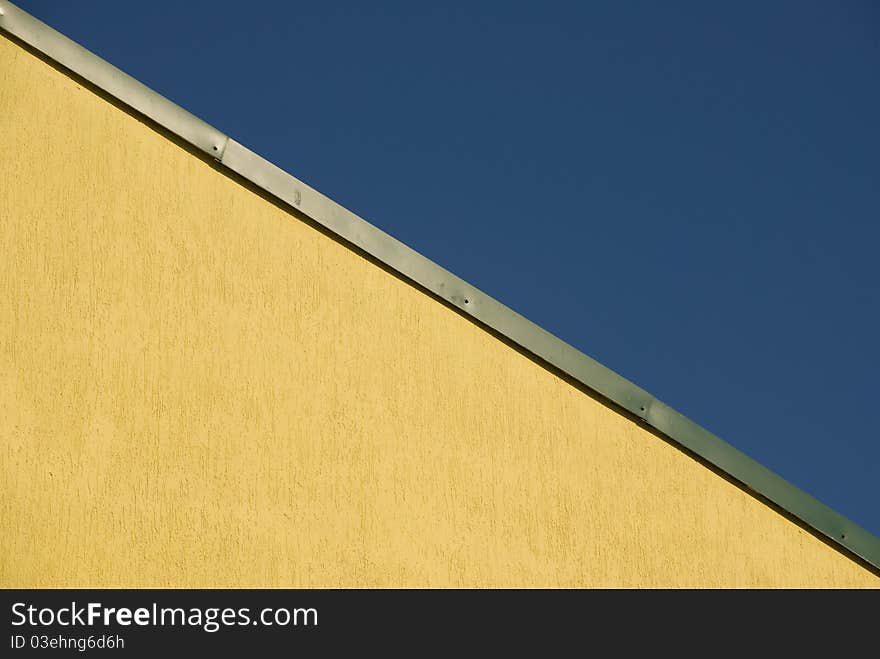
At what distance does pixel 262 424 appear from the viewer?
4410 millimetres

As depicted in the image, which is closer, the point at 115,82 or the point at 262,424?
the point at 262,424

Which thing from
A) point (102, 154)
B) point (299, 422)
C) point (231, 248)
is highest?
point (102, 154)

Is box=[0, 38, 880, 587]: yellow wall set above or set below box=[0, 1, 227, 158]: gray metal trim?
below

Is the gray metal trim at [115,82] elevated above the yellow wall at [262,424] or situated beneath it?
elevated above

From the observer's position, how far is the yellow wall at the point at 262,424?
4230 mm

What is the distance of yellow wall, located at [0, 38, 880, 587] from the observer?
423cm

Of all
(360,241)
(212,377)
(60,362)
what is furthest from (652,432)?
(60,362)

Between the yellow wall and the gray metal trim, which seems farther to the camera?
the gray metal trim

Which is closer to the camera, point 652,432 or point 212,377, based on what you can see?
point 212,377

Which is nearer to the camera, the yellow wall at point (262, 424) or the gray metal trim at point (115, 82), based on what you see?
the yellow wall at point (262, 424)

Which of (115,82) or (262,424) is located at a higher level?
(115,82)
